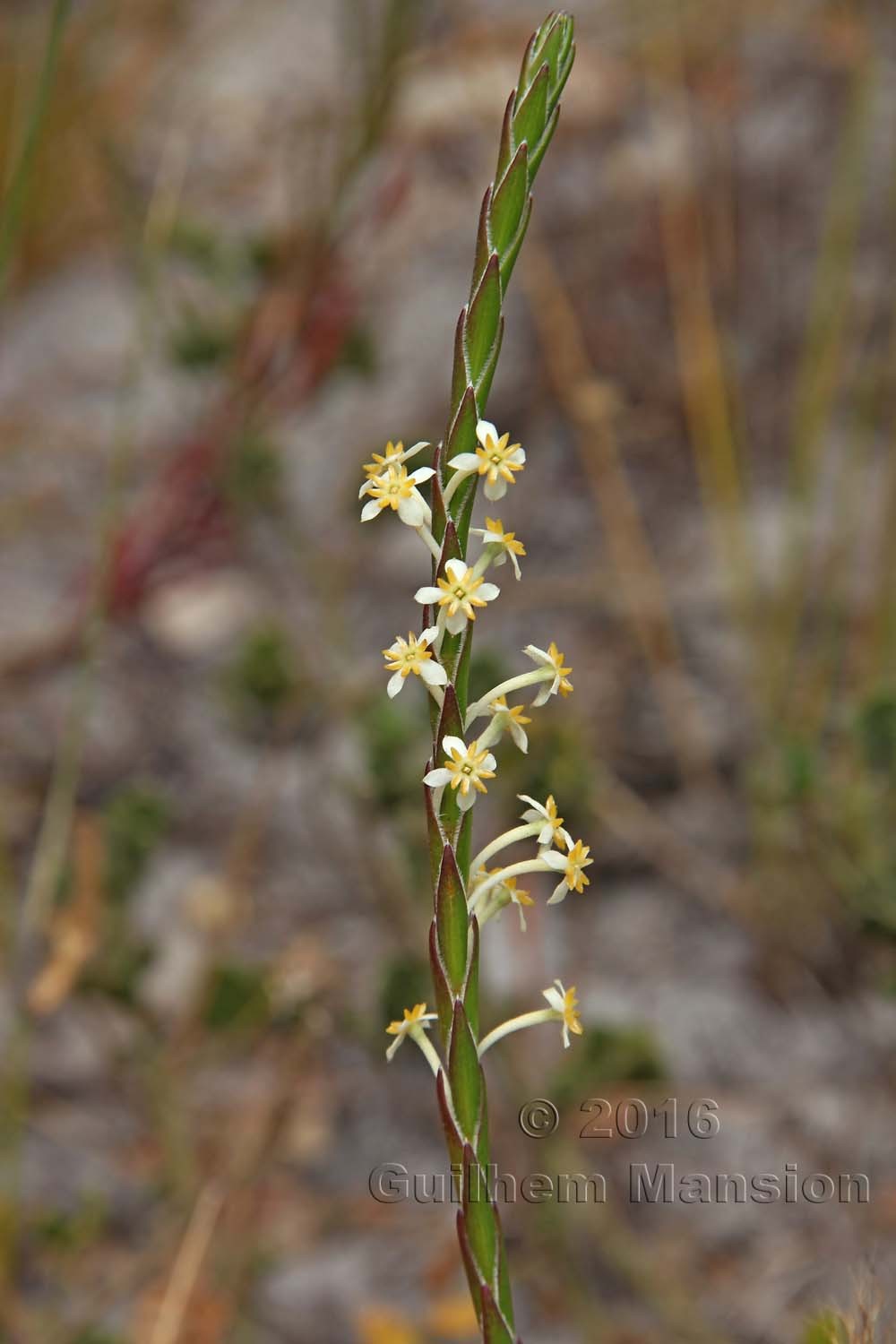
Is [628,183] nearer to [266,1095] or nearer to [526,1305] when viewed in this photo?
[266,1095]

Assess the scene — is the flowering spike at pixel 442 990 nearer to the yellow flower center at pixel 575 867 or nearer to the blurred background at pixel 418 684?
the yellow flower center at pixel 575 867

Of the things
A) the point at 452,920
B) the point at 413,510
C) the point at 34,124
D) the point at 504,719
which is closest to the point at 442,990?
the point at 452,920

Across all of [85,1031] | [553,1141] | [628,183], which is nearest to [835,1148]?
[553,1141]

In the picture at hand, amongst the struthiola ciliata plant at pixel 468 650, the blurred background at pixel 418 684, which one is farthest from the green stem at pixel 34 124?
the struthiola ciliata plant at pixel 468 650

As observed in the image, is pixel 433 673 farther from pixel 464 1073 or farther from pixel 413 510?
pixel 464 1073

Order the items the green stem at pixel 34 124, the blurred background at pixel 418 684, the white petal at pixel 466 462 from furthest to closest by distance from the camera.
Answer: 1. the blurred background at pixel 418 684
2. the green stem at pixel 34 124
3. the white petal at pixel 466 462
